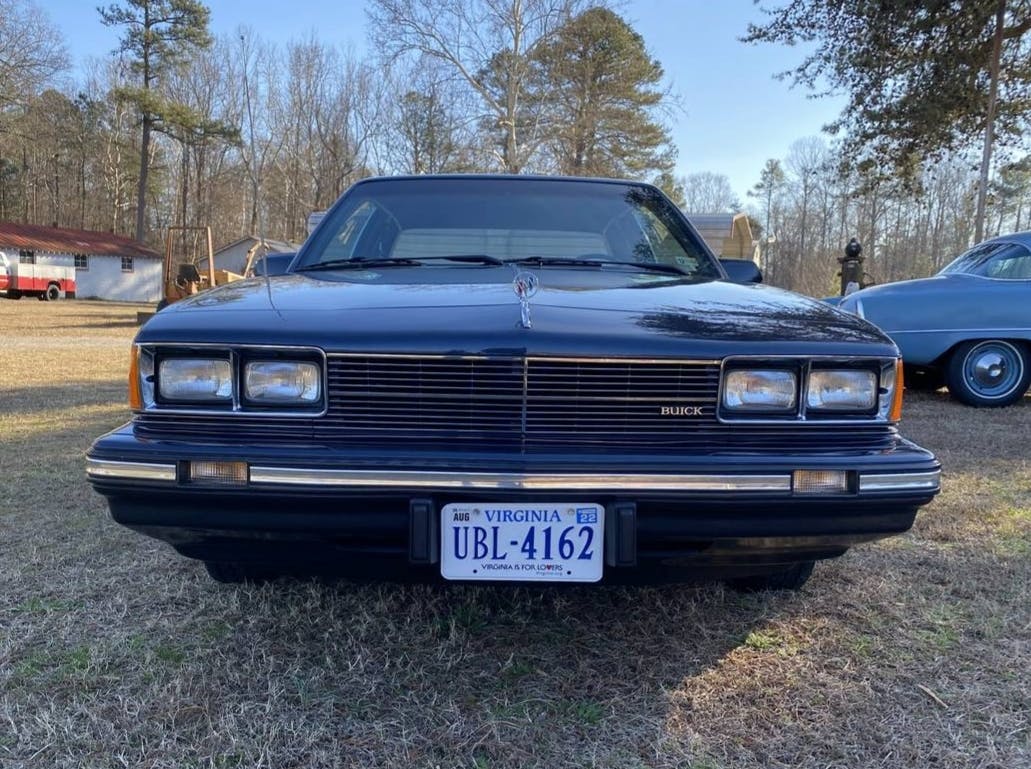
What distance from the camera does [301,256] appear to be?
3035mm

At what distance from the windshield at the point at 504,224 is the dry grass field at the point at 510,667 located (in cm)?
129

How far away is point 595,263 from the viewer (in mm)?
2797

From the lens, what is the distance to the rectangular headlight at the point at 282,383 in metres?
1.90

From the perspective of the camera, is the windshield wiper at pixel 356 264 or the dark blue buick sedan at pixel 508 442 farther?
the windshield wiper at pixel 356 264

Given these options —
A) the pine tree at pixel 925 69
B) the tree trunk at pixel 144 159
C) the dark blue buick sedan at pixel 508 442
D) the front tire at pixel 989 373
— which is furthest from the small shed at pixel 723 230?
the tree trunk at pixel 144 159

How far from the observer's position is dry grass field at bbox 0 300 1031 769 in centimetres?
181

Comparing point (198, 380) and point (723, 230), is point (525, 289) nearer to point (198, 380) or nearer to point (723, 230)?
point (198, 380)

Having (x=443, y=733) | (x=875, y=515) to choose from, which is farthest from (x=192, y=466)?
(x=875, y=515)

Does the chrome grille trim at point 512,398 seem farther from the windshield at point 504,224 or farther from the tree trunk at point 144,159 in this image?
the tree trunk at point 144,159

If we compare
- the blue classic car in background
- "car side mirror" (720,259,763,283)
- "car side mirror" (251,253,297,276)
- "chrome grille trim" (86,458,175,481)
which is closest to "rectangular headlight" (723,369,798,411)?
"car side mirror" (720,259,763,283)

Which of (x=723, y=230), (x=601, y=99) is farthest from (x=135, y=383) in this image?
(x=601, y=99)

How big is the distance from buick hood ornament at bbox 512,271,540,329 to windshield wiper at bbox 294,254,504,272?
27 centimetres

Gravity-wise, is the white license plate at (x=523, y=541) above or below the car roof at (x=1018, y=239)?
below

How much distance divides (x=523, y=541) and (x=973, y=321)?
602 cm
